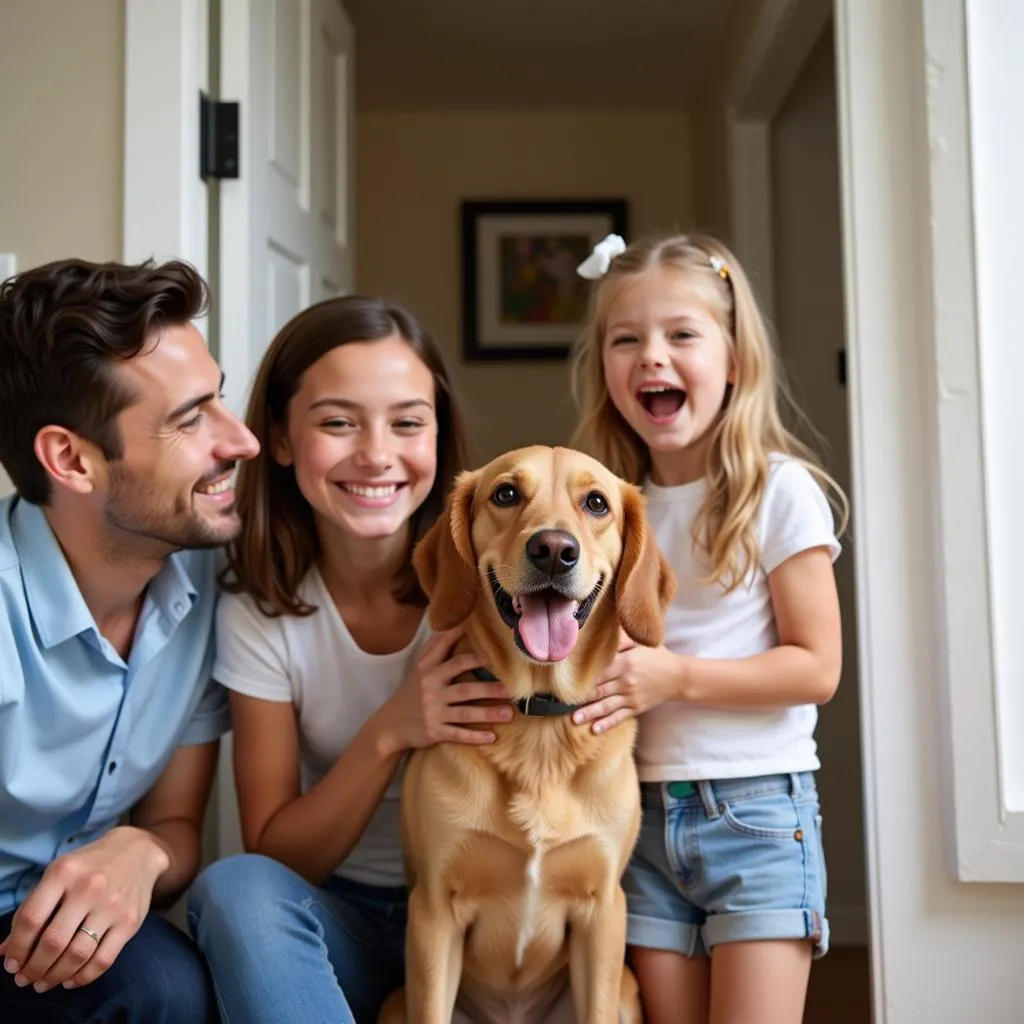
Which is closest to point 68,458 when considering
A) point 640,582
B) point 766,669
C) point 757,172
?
point 640,582

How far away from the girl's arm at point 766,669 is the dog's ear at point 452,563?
0.71ft

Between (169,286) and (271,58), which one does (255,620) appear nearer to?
(169,286)

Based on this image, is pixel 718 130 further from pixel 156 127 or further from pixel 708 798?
pixel 708 798

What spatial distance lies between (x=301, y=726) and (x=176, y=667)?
0.22 metres

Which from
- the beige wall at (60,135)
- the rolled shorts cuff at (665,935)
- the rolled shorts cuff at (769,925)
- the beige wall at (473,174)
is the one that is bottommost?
the rolled shorts cuff at (665,935)

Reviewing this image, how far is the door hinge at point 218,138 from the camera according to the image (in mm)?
1892

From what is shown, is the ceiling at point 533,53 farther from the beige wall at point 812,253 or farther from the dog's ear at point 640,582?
the dog's ear at point 640,582

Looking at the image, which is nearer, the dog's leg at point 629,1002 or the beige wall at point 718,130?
the dog's leg at point 629,1002

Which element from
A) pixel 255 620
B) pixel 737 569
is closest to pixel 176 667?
pixel 255 620

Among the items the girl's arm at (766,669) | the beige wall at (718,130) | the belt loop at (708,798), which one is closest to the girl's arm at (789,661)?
the girl's arm at (766,669)

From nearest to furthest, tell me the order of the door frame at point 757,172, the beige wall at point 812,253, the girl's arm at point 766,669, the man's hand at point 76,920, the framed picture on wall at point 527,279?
the man's hand at point 76,920 < the girl's arm at point 766,669 < the door frame at point 757,172 < the beige wall at point 812,253 < the framed picture on wall at point 527,279

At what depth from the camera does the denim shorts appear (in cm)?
152

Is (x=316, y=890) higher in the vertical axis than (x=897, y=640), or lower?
lower

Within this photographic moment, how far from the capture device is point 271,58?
2.09 m
